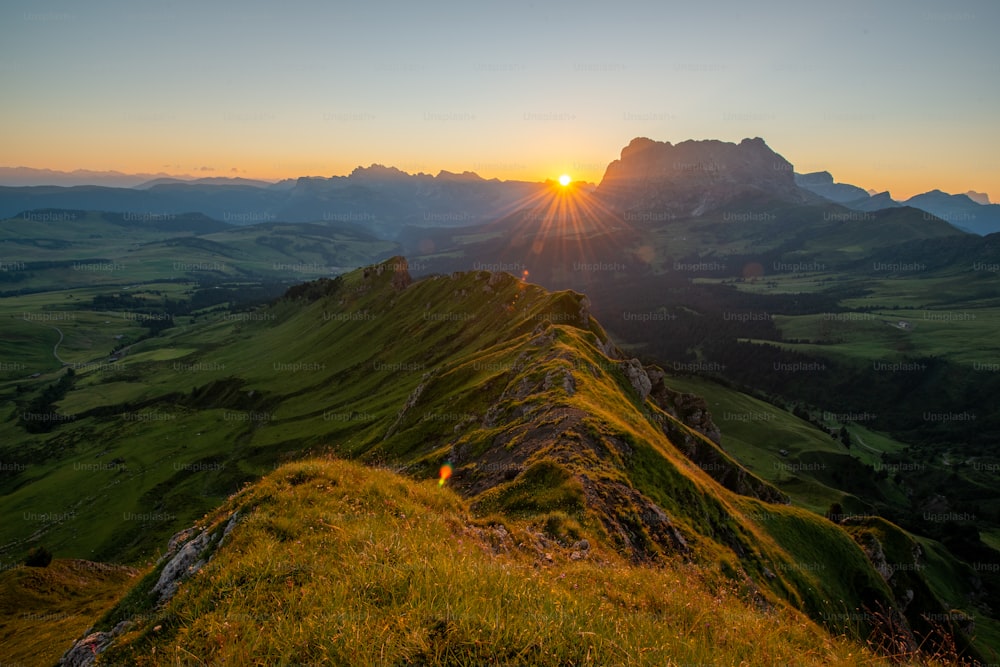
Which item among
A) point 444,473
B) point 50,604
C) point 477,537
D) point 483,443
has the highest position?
point 477,537

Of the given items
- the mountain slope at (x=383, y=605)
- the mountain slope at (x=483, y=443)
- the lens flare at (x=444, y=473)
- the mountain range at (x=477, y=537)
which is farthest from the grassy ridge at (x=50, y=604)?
the mountain slope at (x=383, y=605)

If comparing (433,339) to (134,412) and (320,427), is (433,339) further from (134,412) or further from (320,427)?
(134,412)

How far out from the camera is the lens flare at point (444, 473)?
1316 inches

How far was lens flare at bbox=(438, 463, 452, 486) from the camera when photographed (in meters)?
33.4

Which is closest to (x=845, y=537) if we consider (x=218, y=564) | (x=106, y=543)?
(x=218, y=564)

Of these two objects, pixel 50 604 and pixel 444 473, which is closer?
pixel 444 473

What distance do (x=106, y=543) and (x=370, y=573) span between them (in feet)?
375

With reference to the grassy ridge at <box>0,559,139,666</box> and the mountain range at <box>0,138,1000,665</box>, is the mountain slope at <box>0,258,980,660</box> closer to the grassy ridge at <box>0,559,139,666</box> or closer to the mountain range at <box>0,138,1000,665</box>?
the mountain range at <box>0,138,1000,665</box>

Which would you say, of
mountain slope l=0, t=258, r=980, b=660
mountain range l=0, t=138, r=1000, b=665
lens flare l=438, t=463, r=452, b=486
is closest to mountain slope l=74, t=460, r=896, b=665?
mountain range l=0, t=138, r=1000, b=665

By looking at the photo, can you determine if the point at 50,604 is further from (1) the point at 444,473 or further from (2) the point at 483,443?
(2) the point at 483,443

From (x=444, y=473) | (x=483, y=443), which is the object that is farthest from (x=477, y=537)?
(x=483, y=443)

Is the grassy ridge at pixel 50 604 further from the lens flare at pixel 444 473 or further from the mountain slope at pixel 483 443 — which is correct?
the lens flare at pixel 444 473

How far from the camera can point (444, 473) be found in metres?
35.3

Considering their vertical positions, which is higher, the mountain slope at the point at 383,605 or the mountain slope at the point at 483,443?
the mountain slope at the point at 383,605
